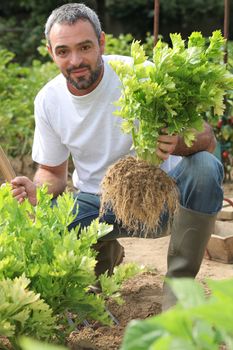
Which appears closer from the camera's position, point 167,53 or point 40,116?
point 167,53

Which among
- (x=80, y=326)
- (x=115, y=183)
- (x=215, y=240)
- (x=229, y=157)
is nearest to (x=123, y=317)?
(x=80, y=326)

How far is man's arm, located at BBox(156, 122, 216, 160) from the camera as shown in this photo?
291cm

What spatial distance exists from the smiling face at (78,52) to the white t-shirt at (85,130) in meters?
0.09

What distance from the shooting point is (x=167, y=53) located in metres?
2.80

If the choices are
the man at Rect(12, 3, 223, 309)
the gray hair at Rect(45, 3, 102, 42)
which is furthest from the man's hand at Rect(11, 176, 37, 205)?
the gray hair at Rect(45, 3, 102, 42)

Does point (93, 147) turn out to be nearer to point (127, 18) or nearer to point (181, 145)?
point (181, 145)

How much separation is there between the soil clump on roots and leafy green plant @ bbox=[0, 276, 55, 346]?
0.68m

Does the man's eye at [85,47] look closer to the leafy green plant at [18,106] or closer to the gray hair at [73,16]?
the gray hair at [73,16]

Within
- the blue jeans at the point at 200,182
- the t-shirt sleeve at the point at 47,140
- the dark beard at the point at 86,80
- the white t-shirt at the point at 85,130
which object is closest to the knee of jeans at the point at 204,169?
the blue jeans at the point at 200,182

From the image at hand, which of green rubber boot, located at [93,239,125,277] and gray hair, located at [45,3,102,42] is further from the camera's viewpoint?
green rubber boot, located at [93,239,125,277]

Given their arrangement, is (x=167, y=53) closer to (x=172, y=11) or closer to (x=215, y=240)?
(x=215, y=240)

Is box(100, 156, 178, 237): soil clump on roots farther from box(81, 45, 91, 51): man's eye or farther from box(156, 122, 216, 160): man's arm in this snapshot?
box(81, 45, 91, 51): man's eye

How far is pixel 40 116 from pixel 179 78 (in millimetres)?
922

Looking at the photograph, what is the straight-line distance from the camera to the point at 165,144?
9.57 ft
